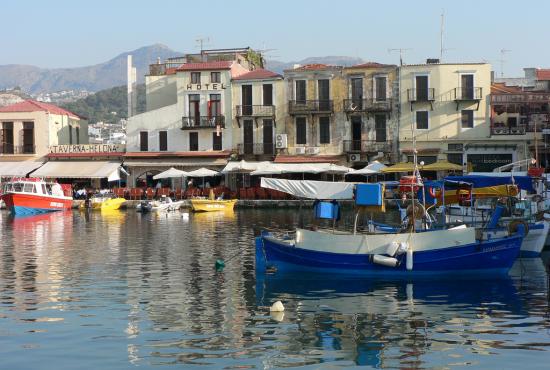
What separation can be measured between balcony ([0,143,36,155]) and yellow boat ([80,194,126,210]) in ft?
40.5

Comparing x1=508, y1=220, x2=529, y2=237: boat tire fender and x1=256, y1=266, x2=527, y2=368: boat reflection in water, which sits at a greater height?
x1=508, y1=220, x2=529, y2=237: boat tire fender

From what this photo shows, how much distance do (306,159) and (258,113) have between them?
600 centimetres

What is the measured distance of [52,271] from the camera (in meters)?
28.7

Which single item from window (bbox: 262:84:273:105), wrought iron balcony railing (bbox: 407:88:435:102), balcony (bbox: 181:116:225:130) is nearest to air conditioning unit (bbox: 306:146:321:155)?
window (bbox: 262:84:273:105)

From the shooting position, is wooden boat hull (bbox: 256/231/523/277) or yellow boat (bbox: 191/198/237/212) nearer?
wooden boat hull (bbox: 256/231/523/277)

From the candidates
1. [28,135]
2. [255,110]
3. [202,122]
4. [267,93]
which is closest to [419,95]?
[267,93]

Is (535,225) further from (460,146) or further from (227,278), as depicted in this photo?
(460,146)

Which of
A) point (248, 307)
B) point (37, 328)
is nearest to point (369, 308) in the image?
point (248, 307)

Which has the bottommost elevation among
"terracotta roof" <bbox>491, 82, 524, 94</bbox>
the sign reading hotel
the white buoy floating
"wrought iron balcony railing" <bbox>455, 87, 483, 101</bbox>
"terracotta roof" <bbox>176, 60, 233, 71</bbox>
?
the white buoy floating

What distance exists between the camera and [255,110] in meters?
68.1

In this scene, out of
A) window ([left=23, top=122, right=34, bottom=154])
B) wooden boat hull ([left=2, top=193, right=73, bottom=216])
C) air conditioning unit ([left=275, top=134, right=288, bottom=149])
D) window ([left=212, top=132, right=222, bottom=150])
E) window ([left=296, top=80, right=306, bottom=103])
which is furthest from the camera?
window ([left=23, top=122, right=34, bottom=154])

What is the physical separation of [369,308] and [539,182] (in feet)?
63.9

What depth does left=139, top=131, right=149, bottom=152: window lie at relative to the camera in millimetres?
70562

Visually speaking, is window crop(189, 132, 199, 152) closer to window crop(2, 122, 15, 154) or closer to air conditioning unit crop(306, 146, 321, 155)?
air conditioning unit crop(306, 146, 321, 155)
